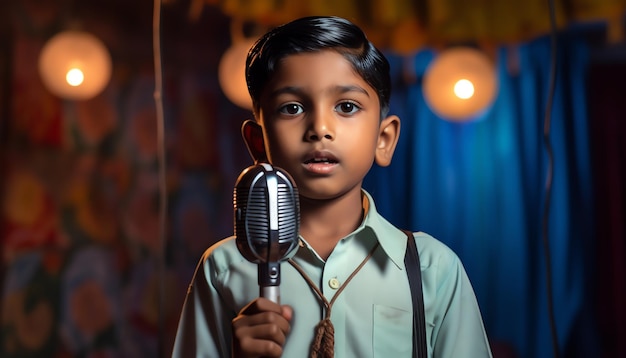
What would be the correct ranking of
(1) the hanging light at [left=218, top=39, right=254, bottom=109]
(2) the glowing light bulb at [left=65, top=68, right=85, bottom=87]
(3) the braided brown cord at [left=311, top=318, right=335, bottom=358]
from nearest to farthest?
(3) the braided brown cord at [left=311, top=318, right=335, bottom=358] < (1) the hanging light at [left=218, top=39, right=254, bottom=109] < (2) the glowing light bulb at [left=65, top=68, right=85, bottom=87]

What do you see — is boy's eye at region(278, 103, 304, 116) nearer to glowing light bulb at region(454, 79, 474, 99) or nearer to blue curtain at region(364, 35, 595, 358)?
blue curtain at region(364, 35, 595, 358)

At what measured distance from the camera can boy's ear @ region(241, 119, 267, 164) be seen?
100 centimetres

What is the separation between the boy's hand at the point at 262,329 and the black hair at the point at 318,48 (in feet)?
1.07

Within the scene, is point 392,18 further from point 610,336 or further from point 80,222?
point 80,222

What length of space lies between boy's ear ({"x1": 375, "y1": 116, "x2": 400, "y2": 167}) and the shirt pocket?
21 cm

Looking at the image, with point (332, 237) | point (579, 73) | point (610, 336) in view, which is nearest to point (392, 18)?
point (579, 73)

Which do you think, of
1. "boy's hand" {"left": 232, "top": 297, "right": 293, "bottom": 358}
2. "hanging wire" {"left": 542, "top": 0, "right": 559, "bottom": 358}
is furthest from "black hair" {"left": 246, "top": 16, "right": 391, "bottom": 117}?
"hanging wire" {"left": 542, "top": 0, "right": 559, "bottom": 358}

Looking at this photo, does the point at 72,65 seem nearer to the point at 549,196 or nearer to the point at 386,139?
the point at 386,139

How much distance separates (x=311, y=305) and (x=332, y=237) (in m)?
0.11

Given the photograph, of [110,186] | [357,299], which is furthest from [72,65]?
[357,299]

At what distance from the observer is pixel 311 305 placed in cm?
91

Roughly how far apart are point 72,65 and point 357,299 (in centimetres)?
117

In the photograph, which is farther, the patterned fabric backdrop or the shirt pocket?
the patterned fabric backdrop

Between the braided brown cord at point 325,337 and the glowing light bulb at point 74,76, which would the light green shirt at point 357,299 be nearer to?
the braided brown cord at point 325,337
